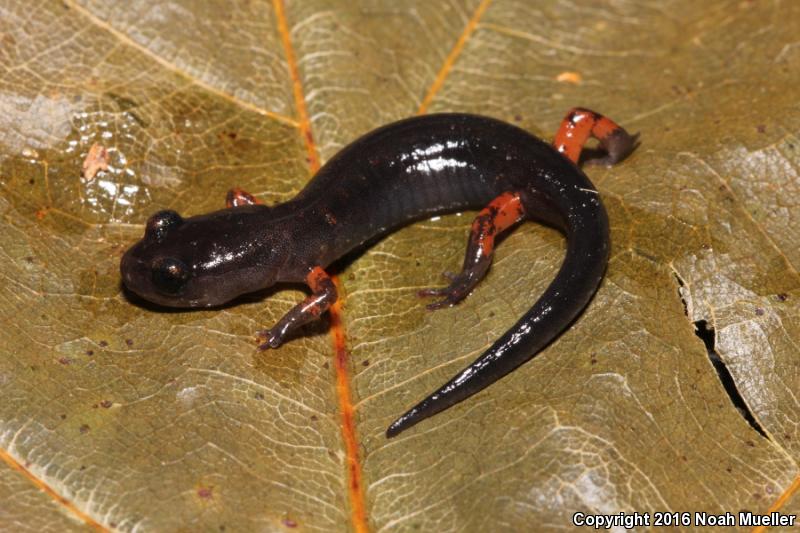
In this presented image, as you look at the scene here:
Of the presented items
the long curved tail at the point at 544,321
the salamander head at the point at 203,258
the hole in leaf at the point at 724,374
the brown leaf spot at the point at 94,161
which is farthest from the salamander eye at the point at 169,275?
the hole in leaf at the point at 724,374

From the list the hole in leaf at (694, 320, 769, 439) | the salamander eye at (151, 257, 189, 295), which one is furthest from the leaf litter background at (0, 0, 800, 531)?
the salamander eye at (151, 257, 189, 295)

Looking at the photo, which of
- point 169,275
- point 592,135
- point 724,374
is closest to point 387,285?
point 169,275

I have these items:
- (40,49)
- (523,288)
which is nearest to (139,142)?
(40,49)

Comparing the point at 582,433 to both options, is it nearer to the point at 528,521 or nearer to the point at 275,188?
the point at 528,521

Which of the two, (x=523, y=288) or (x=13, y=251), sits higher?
(x=523, y=288)

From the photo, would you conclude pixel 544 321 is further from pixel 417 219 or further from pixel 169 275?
pixel 169 275

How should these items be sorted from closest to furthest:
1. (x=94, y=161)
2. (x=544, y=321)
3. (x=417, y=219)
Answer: (x=544, y=321), (x=94, y=161), (x=417, y=219)
